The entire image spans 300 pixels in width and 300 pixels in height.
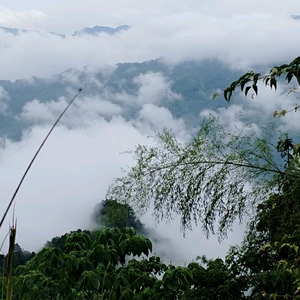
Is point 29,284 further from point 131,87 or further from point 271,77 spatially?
point 131,87

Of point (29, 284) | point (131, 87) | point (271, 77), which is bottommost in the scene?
point (29, 284)

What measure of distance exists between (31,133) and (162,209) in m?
83.9

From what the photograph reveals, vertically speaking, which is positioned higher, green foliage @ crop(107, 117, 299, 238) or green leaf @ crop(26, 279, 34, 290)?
green foliage @ crop(107, 117, 299, 238)

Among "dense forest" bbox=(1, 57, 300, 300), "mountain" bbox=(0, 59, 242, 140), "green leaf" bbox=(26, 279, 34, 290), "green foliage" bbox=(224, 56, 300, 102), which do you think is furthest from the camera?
"mountain" bbox=(0, 59, 242, 140)

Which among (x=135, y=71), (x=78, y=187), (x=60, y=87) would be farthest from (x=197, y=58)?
(x=78, y=187)

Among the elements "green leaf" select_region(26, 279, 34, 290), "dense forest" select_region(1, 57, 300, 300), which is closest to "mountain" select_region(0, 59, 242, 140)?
"dense forest" select_region(1, 57, 300, 300)

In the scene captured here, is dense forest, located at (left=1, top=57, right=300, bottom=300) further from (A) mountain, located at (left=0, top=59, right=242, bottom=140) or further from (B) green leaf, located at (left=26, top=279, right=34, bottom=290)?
(A) mountain, located at (left=0, top=59, right=242, bottom=140)

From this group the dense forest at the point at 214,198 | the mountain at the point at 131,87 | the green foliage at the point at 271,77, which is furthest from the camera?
the mountain at the point at 131,87

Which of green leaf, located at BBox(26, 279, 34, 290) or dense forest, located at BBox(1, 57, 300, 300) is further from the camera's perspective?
dense forest, located at BBox(1, 57, 300, 300)

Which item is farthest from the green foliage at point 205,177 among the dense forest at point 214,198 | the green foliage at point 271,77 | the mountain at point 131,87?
the mountain at point 131,87

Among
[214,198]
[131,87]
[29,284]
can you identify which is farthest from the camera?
[131,87]

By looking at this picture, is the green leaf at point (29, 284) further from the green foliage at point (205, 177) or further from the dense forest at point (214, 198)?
the green foliage at point (205, 177)

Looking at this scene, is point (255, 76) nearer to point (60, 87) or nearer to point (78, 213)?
point (78, 213)

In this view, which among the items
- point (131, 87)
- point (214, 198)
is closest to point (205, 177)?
point (214, 198)
